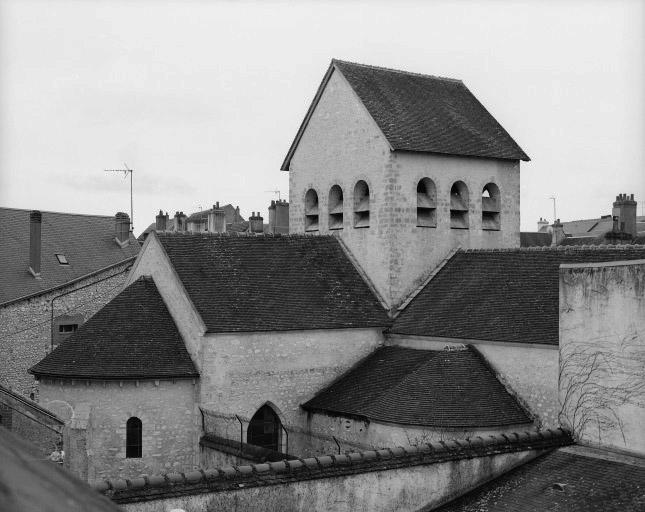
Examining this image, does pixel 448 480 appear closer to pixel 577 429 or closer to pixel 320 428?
pixel 577 429

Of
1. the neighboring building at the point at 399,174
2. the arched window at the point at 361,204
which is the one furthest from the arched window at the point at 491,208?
the arched window at the point at 361,204

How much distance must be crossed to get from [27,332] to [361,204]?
16.4 metres

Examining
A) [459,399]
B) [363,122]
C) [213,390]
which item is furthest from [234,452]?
[363,122]

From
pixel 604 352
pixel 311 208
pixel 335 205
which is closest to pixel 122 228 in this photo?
pixel 311 208

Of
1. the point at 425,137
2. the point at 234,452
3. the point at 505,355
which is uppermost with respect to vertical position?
the point at 425,137

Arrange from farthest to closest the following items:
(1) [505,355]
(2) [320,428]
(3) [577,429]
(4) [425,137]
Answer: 1. (4) [425,137]
2. (2) [320,428]
3. (1) [505,355]
4. (3) [577,429]

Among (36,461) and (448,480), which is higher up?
(36,461)

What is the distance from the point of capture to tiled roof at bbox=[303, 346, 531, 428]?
20.5 metres

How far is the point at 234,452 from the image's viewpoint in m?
20.5

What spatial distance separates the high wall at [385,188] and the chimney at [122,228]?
18832mm

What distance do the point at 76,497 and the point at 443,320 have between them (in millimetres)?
22335

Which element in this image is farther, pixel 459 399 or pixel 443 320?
pixel 443 320

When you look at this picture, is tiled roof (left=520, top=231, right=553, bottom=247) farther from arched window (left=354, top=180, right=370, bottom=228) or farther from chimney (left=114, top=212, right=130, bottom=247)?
arched window (left=354, top=180, right=370, bottom=228)

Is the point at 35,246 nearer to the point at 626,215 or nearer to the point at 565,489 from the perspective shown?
the point at 626,215
